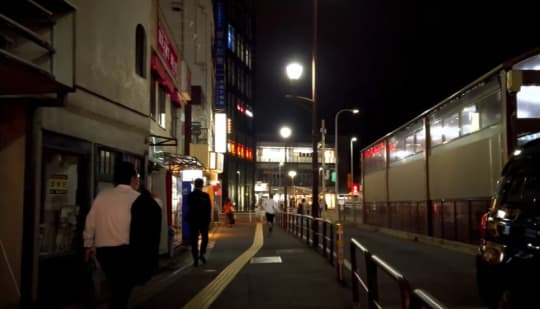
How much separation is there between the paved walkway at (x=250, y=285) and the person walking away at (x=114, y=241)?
2631 millimetres

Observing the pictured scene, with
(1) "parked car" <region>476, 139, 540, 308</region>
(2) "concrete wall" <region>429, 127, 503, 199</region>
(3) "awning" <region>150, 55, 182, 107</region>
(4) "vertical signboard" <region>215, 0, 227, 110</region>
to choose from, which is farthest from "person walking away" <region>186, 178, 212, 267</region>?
(4) "vertical signboard" <region>215, 0, 227, 110</region>

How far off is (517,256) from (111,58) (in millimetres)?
8269

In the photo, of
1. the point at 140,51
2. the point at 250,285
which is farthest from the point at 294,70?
the point at 250,285

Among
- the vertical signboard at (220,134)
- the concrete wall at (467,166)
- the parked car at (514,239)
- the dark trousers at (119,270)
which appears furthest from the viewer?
the vertical signboard at (220,134)

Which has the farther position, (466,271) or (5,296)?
(466,271)

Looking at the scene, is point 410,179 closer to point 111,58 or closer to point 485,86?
point 485,86

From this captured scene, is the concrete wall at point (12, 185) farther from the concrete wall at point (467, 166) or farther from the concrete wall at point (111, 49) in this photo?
the concrete wall at point (467, 166)

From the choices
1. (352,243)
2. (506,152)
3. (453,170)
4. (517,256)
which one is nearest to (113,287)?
(352,243)

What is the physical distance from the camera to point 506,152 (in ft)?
48.0

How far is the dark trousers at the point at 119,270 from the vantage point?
634 centimetres

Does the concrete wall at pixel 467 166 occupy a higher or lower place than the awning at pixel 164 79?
lower

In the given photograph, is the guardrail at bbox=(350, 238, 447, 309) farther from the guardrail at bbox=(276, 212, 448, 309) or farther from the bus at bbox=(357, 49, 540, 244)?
the bus at bbox=(357, 49, 540, 244)

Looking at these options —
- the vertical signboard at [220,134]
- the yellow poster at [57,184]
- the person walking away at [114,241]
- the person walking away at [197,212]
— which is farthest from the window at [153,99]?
the vertical signboard at [220,134]

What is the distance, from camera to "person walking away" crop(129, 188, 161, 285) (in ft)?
20.8
